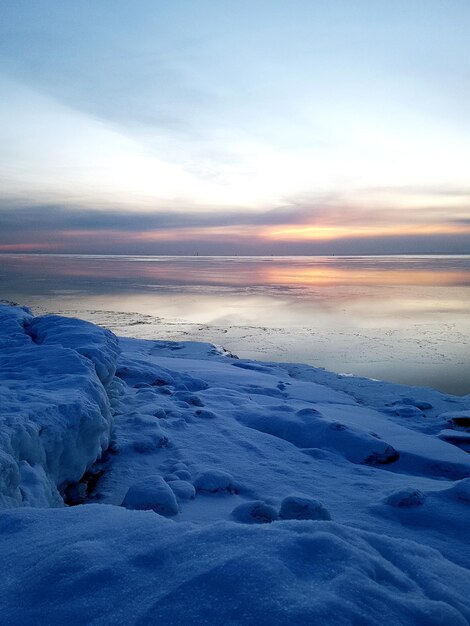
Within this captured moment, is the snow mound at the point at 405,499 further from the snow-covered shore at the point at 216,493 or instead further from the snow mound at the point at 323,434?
the snow mound at the point at 323,434

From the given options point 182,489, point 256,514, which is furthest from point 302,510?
point 182,489

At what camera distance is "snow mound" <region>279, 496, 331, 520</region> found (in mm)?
2660

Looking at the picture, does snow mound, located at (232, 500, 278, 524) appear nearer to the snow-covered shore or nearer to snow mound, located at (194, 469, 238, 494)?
the snow-covered shore

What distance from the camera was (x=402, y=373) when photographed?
27.8ft

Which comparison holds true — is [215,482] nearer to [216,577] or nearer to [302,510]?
[302,510]

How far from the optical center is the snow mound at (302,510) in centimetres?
266

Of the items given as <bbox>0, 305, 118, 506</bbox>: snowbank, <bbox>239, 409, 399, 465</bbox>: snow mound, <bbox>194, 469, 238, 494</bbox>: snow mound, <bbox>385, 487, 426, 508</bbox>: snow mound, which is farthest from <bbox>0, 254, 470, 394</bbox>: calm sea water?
<bbox>194, 469, 238, 494</bbox>: snow mound

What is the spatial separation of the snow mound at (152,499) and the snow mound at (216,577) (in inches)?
37.3

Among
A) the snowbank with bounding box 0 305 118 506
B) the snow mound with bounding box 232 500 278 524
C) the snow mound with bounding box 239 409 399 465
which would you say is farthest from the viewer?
the snow mound with bounding box 239 409 399 465

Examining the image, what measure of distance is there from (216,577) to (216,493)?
1861 mm

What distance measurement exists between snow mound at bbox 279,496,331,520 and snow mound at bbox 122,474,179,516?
29.6 inches

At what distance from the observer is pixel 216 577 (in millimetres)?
1442

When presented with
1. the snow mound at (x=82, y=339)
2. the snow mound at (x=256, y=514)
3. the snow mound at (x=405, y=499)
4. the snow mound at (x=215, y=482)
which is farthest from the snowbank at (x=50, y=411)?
the snow mound at (x=405, y=499)

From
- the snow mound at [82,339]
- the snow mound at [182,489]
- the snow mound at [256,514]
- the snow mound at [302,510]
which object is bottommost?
the snow mound at [182,489]
